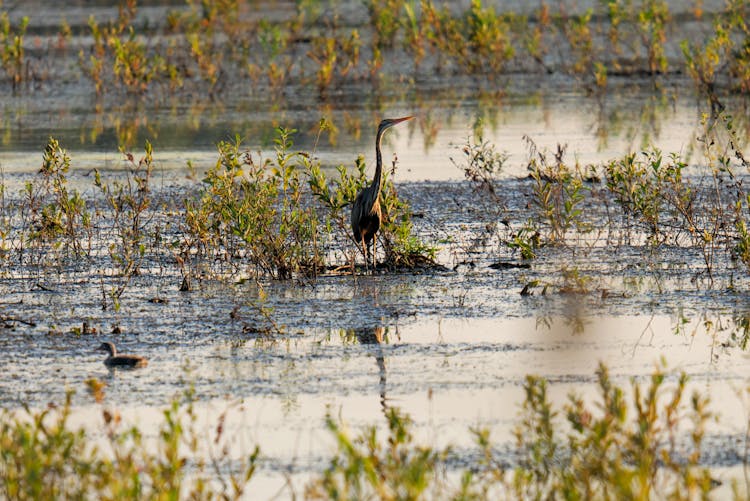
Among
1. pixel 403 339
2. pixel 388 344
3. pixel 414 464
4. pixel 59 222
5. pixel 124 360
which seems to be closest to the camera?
pixel 414 464

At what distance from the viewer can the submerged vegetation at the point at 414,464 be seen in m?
4.22

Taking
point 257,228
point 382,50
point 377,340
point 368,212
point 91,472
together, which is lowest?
point 91,472

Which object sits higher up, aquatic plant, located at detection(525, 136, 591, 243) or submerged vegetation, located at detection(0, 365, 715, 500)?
aquatic plant, located at detection(525, 136, 591, 243)

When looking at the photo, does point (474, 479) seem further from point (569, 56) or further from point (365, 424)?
point (569, 56)

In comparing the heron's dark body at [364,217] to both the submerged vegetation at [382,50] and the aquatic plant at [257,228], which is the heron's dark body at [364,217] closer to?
the aquatic plant at [257,228]

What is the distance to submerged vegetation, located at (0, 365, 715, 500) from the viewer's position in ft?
13.8

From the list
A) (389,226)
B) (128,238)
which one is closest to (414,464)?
(389,226)

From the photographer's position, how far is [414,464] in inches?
163

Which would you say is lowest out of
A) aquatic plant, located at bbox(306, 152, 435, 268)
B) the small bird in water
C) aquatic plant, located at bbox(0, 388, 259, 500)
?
aquatic plant, located at bbox(0, 388, 259, 500)

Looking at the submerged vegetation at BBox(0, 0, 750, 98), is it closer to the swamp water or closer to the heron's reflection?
the swamp water

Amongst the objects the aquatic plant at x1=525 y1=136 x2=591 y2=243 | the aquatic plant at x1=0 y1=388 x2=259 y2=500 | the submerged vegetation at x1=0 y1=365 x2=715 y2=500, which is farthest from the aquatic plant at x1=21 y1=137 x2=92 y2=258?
the aquatic plant at x1=0 y1=388 x2=259 y2=500

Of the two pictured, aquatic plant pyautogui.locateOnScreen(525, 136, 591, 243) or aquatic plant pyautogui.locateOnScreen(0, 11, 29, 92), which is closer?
aquatic plant pyautogui.locateOnScreen(525, 136, 591, 243)

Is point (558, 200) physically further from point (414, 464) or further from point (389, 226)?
point (414, 464)

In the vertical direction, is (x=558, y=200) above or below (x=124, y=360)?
above
